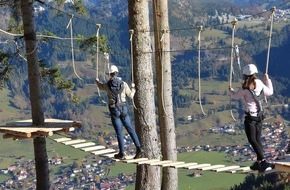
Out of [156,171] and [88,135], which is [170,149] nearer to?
[156,171]

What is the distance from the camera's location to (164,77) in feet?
35.2

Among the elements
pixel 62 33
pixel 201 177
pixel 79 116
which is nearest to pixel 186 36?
pixel 62 33

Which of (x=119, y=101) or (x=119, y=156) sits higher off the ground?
(x=119, y=101)

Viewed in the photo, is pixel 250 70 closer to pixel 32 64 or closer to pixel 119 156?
pixel 119 156

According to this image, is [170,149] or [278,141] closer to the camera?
[170,149]

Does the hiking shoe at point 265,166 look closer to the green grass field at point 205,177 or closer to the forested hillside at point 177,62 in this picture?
the green grass field at point 205,177

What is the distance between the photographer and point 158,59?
1070 centimetres

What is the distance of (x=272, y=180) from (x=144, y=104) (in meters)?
26.3

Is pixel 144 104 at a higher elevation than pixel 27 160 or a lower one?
higher

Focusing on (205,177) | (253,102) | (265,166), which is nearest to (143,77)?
(253,102)

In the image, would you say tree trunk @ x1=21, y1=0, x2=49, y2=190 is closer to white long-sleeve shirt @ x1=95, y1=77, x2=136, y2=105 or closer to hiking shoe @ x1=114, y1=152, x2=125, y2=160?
white long-sleeve shirt @ x1=95, y1=77, x2=136, y2=105

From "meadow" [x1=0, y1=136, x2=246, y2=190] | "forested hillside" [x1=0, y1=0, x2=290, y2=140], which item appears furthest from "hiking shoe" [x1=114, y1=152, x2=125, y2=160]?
"forested hillside" [x1=0, y1=0, x2=290, y2=140]

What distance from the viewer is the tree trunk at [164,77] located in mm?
10609

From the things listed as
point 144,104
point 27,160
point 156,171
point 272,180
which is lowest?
point 27,160
